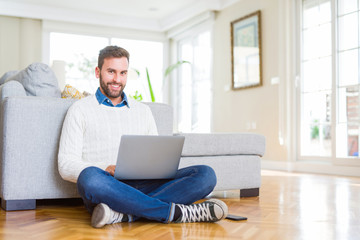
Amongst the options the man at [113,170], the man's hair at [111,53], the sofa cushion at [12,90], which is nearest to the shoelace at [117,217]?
the man at [113,170]

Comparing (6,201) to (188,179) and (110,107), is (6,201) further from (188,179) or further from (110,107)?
(188,179)

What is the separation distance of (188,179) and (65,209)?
80cm

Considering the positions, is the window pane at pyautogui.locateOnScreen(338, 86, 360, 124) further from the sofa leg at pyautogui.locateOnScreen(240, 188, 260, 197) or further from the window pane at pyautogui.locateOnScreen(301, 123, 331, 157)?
the sofa leg at pyautogui.locateOnScreen(240, 188, 260, 197)

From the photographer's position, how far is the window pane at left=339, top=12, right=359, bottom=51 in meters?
4.77

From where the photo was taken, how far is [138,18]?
27.3 feet

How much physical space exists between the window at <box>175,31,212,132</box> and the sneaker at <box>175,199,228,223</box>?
5.34 m

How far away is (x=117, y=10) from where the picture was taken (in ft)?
25.7

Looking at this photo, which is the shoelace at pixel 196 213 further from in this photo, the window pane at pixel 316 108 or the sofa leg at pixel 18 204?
the window pane at pixel 316 108

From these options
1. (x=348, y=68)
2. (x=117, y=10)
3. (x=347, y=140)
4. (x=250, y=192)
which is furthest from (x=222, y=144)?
(x=117, y=10)

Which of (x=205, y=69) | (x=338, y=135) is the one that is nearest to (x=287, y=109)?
(x=338, y=135)

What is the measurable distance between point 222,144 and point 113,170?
3.70 ft

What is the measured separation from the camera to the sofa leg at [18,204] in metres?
2.31

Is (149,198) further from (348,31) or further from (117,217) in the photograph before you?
(348,31)

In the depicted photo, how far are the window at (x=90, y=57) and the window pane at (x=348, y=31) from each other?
4.00m
